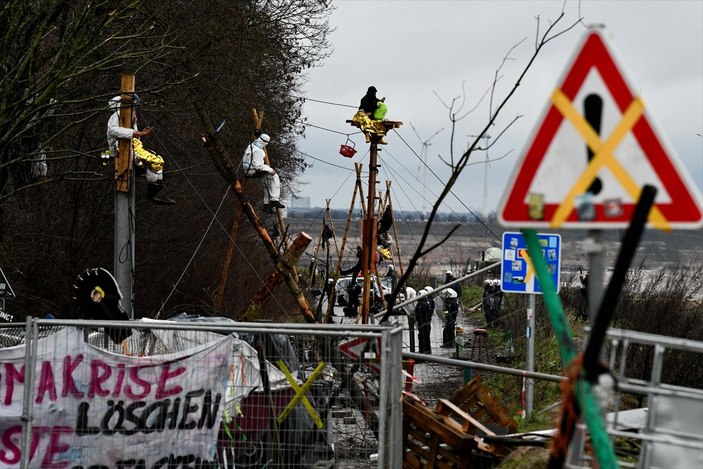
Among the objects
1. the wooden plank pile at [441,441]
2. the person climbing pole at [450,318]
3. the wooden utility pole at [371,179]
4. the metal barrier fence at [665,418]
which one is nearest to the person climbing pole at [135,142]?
the wooden utility pole at [371,179]

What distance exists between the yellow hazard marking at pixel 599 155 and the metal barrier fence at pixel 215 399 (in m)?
3.58

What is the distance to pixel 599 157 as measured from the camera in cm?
506

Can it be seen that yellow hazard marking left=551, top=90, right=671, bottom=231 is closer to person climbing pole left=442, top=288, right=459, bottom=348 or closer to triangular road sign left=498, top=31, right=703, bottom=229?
triangular road sign left=498, top=31, right=703, bottom=229

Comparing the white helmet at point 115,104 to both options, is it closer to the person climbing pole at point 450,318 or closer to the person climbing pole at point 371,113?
the person climbing pole at point 371,113

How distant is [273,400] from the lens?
8695mm

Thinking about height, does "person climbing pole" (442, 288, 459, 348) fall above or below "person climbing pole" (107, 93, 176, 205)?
below

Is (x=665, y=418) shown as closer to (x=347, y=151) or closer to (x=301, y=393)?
(x=301, y=393)

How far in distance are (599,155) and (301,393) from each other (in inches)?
164

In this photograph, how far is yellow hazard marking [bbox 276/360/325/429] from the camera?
8711mm

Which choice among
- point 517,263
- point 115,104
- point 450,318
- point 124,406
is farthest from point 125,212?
point 450,318

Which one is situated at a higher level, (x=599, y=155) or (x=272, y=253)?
(x=599, y=155)

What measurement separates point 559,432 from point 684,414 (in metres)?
0.91

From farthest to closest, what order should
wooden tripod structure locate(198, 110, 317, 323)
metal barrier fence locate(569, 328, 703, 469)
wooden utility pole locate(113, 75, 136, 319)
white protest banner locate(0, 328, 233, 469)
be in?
wooden tripod structure locate(198, 110, 317, 323) < wooden utility pole locate(113, 75, 136, 319) < white protest banner locate(0, 328, 233, 469) < metal barrier fence locate(569, 328, 703, 469)

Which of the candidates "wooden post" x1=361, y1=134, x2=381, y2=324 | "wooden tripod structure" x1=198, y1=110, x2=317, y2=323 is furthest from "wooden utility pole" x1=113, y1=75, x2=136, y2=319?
"wooden post" x1=361, y1=134, x2=381, y2=324
